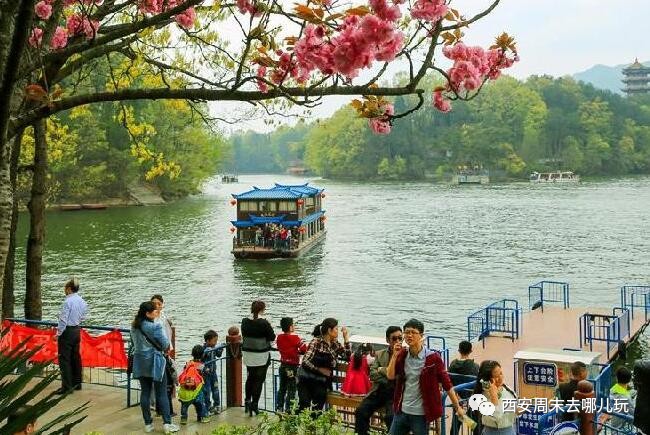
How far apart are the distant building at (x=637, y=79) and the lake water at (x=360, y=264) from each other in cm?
10150

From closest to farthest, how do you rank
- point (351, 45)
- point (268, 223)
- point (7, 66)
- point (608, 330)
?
point (7, 66), point (351, 45), point (608, 330), point (268, 223)

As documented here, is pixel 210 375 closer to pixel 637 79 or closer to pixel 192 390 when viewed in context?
pixel 192 390

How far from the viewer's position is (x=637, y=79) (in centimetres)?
Answer: 16425

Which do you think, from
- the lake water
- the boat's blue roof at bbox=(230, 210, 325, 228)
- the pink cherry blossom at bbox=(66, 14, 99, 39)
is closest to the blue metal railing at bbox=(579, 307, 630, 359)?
the lake water

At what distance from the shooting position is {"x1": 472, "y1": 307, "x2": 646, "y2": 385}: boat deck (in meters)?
17.4

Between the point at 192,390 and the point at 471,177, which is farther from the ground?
the point at 192,390

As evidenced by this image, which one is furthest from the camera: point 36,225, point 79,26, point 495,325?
point 495,325

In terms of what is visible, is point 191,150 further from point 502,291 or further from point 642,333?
point 642,333

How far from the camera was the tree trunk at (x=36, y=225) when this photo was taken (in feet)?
46.1

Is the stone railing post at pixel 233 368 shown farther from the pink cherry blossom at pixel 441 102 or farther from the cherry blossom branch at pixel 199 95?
the pink cherry blossom at pixel 441 102

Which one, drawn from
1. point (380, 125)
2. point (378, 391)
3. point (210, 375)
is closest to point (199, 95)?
point (380, 125)

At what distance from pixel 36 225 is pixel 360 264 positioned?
2644cm

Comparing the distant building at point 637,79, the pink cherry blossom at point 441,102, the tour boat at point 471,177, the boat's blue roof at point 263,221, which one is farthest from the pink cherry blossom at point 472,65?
the distant building at point 637,79

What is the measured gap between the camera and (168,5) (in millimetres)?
7887
